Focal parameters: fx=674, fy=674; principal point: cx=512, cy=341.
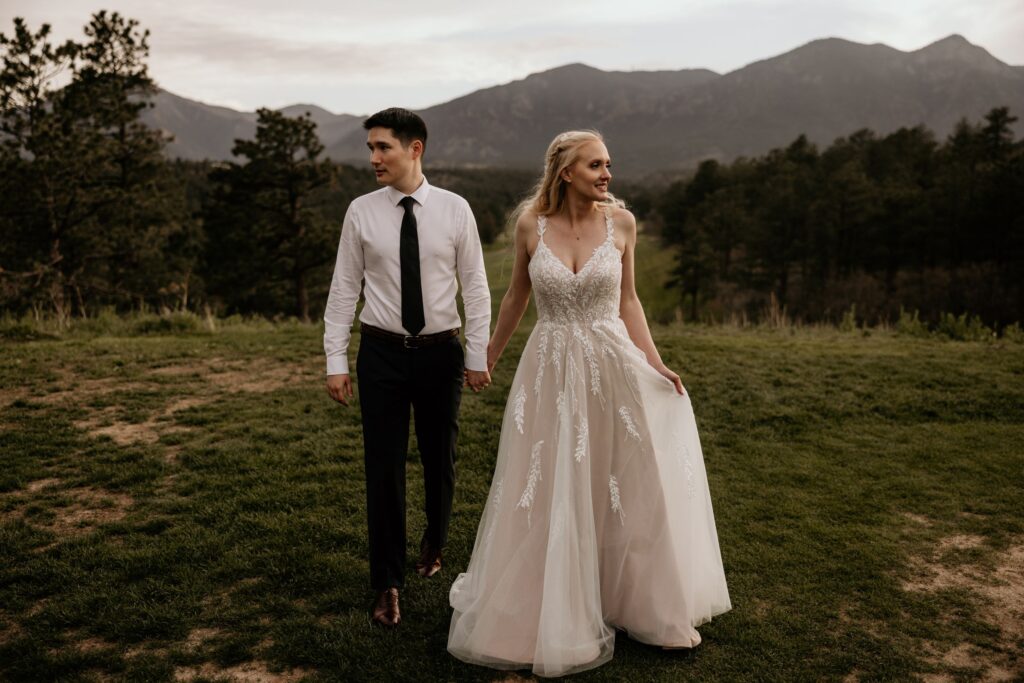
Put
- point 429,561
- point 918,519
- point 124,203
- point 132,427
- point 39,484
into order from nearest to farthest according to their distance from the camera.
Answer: point 429,561, point 918,519, point 39,484, point 132,427, point 124,203

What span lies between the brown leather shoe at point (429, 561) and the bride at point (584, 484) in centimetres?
55

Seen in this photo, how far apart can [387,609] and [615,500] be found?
4.66 feet

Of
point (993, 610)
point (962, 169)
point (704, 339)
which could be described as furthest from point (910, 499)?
point (962, 169)

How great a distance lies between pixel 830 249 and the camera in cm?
5497

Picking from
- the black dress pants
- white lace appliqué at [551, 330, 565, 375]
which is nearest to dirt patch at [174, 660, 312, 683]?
the black dress pants

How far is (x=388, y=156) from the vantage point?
360cm

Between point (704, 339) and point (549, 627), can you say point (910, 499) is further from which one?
point (704, 339)

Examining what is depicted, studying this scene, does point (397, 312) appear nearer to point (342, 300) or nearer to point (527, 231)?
point (342, 300)

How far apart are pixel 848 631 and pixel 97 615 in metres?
4.15

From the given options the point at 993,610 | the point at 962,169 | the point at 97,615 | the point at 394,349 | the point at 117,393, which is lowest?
the point at 993,610

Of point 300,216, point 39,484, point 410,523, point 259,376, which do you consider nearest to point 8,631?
point 39,484

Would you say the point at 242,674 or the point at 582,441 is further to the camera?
the point at 582,441

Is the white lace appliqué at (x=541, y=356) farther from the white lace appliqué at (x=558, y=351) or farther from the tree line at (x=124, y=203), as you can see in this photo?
the tree line at (x=124, y=203)

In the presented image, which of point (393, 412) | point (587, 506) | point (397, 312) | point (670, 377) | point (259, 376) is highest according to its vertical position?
point (397, 312)
